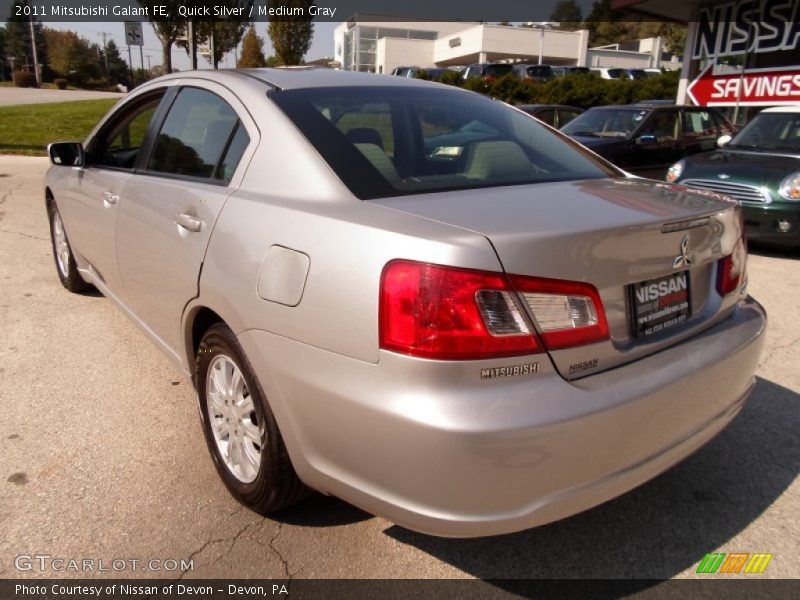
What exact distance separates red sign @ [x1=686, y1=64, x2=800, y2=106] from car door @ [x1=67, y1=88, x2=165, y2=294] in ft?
47.9

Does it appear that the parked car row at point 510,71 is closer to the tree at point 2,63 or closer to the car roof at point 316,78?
the car roof at point 316,78

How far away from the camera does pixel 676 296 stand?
223 cm

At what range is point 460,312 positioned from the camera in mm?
1813

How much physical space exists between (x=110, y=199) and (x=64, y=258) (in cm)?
189

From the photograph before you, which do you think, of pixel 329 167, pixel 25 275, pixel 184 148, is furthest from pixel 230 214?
pixel 25 275

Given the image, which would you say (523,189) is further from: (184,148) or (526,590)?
(184,148)

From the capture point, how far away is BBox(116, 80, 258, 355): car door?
2.62 meters

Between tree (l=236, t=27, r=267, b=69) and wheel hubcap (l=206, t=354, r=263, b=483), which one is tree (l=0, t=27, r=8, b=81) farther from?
wheel hubcap (l=206, t=354, r=263, b=483)

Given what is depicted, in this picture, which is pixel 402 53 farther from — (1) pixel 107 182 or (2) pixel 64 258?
(1) pixel 107 182

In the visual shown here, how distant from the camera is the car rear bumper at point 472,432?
1.79 meters

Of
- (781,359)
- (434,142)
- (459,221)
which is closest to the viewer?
(459,221)

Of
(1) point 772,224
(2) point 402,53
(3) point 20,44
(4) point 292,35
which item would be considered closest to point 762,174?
(1) point 772,224

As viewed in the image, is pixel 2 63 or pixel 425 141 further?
pixel 2 63

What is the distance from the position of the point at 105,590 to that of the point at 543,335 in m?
1.64
